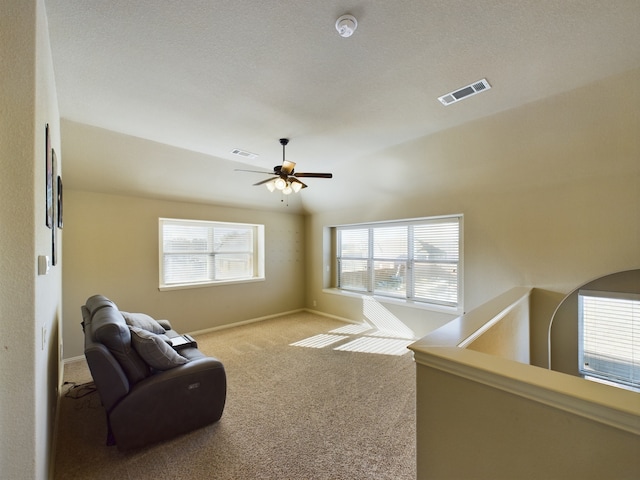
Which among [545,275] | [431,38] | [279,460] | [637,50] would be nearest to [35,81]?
[431,38]

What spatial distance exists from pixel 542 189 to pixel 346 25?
307cm

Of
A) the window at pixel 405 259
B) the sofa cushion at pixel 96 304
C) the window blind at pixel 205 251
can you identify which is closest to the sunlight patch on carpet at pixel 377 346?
the window at pixel 405 259

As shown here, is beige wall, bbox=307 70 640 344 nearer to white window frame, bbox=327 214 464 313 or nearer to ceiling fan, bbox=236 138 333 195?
white window frame, bbox=327 214 464 313

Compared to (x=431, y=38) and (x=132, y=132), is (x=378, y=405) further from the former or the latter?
(x=132, y=132)

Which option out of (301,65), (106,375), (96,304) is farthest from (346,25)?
(96,304)

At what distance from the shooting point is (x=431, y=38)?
190cm

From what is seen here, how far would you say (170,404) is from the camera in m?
2.20

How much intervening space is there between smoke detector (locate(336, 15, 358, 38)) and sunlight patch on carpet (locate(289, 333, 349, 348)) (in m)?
3.94

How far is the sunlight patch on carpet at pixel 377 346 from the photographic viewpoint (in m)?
4.18

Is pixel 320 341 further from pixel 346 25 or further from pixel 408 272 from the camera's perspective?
pixel 346 25

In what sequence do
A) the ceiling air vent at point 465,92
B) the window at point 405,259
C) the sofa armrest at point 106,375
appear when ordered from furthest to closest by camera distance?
the window at point 405,259, the ceiling air vent at point 465,92, the sofa armrest at point 106,375

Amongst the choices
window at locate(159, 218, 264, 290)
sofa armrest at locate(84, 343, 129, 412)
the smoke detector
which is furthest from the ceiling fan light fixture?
window at locate(159, 218, 264, 290)

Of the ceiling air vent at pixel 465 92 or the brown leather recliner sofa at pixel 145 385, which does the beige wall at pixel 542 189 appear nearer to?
the ceiling air vent at pixel 465 92

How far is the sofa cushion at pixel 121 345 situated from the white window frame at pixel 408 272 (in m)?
3.95
